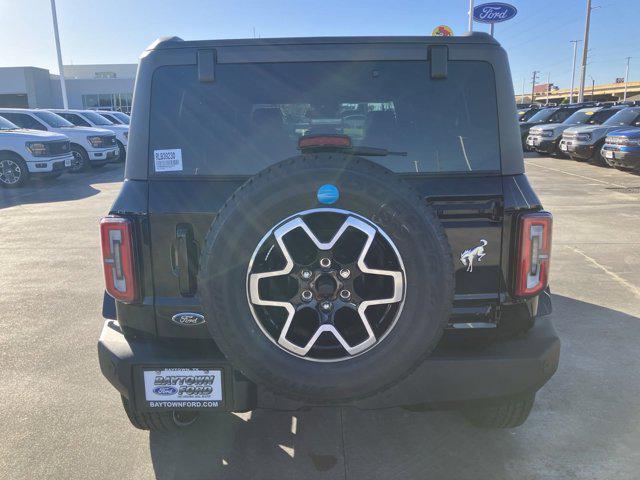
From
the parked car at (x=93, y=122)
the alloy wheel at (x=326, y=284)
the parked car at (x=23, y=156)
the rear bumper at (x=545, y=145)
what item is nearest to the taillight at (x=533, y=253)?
the alloy wheel at (x=326, y=284)

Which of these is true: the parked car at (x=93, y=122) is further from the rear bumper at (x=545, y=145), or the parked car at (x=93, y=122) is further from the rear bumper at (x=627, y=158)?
the rear bumper at (x=627, y=158)

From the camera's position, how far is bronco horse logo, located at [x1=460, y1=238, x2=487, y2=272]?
2.40 m

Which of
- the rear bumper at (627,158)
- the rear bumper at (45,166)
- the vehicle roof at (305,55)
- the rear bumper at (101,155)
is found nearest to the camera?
the vehicle roof at (305,55)

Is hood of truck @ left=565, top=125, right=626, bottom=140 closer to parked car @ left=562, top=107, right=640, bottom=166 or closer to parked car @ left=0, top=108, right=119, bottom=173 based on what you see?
parked car @ left=562, top=107, right=640, bottom=166

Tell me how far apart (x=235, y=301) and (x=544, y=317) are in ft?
4.97

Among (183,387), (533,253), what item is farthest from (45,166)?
(533,253)

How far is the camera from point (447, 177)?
2428mm

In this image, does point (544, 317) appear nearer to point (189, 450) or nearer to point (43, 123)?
point (189, 450)

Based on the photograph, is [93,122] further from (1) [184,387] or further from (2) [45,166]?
(1) [184,387]

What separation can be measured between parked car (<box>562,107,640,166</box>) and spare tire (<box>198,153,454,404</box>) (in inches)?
630

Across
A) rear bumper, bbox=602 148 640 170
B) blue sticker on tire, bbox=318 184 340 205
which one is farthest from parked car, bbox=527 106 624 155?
blue sticker on tire, bbox=318 184 340 205

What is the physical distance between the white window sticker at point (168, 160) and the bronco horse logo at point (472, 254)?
1349 millimetres

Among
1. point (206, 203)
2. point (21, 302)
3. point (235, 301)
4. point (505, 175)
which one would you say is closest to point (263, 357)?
point (235, 301)

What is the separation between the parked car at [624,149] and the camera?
42.9ft
